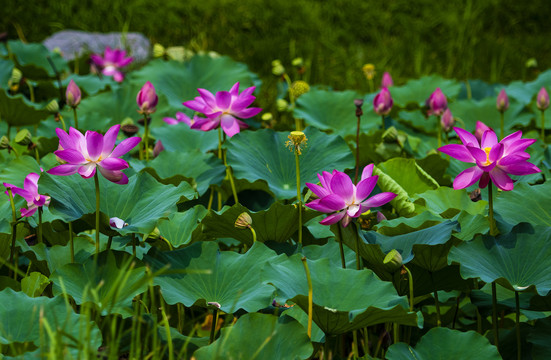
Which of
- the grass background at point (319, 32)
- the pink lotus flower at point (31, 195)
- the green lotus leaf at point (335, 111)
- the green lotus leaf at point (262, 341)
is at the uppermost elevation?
the pink lotus flower at point (31, 195)

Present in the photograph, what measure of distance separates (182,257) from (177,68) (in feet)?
4.05

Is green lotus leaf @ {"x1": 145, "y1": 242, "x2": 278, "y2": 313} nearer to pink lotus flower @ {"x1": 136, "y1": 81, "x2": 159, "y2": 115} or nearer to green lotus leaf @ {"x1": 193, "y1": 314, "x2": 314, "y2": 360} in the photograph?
green lotus leaf @ {"x1": 193, "y1": 314, "x2": 314, "y2": 360}

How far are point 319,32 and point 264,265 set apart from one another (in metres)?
3.07

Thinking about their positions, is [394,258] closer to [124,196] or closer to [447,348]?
[447,348]

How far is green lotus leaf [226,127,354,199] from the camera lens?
150cm

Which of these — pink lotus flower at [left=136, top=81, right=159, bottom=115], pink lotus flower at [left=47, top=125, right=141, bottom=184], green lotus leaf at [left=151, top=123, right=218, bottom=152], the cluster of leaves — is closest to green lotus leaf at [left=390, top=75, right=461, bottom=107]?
the cluster of leaves

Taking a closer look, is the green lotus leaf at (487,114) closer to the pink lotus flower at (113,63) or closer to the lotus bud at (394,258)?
the lotus bud at (394,258)

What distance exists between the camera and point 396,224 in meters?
1.18

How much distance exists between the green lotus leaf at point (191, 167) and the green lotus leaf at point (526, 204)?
0.63 m

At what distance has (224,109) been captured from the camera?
4.88ft

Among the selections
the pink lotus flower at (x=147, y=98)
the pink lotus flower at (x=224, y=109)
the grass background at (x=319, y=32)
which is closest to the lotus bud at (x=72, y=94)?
the pink lotus flower at (x=147, y=98)

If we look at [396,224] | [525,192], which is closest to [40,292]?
[396,224]

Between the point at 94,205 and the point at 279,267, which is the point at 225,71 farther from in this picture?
the point at 279,267

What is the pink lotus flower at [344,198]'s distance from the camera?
3.35ft
